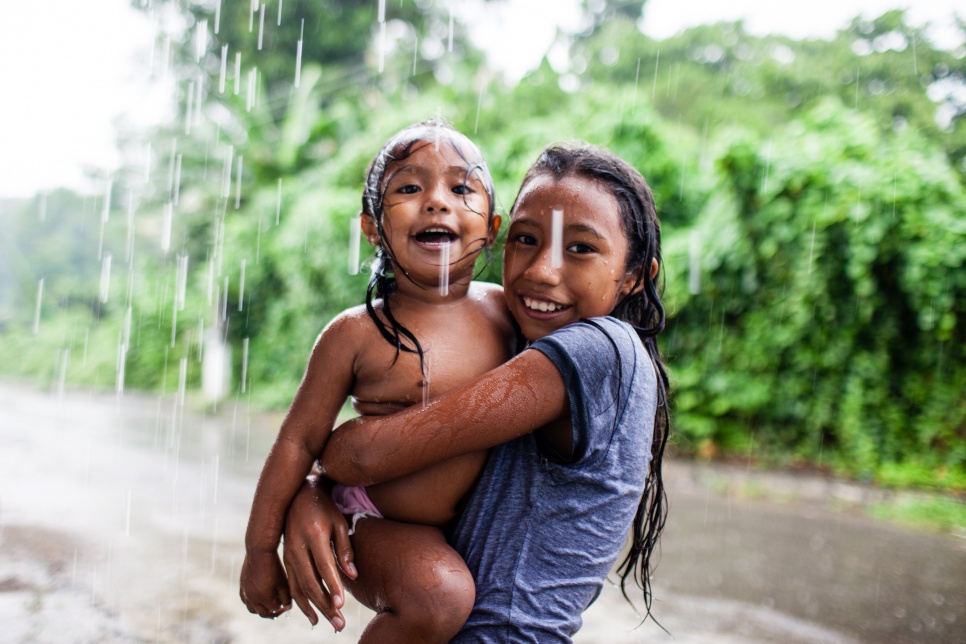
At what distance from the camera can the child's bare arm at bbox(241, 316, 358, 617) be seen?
5.00ft

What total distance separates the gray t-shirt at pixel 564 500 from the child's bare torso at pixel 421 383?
0.05 m

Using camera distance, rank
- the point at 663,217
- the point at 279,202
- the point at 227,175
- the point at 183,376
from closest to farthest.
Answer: the point at 663,217 → the point at 279,202 → the point at 227,175 → the point at 183,376

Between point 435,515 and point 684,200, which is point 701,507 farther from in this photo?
point 435,515

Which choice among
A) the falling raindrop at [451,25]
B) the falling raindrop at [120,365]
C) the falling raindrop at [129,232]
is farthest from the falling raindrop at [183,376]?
the falling raindrop at [451,25]

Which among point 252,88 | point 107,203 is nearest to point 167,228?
point 252,88

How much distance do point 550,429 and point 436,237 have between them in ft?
1.46

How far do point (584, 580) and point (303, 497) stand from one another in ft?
1.87

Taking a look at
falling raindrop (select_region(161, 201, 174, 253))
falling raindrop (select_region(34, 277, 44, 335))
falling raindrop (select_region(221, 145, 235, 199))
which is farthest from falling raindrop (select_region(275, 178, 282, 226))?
falling raindrop (select_region(34, 277, 44, 335))

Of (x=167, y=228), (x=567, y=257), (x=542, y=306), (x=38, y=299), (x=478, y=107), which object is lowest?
(x=38, y=299)

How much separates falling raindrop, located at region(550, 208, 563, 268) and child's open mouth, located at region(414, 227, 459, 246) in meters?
0.19

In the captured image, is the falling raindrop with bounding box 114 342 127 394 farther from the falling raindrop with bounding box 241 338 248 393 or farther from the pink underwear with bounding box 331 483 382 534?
the pink underwear with bounding box 331 483 382 534

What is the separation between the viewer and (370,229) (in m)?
1.70

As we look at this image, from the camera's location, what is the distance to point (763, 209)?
640cm

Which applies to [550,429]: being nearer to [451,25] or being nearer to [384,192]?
[384,192]
